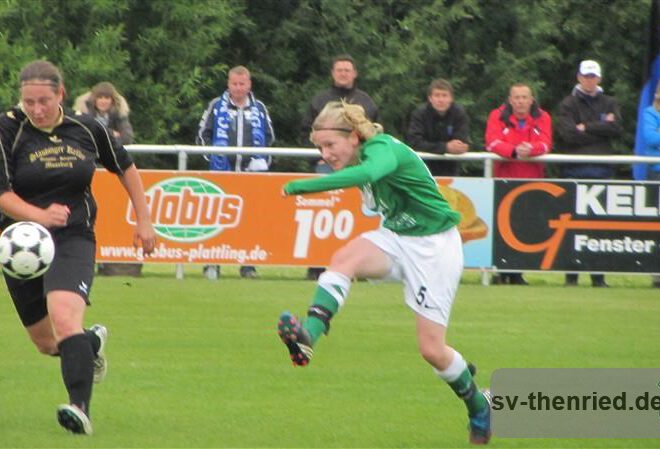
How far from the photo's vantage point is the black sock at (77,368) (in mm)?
8570

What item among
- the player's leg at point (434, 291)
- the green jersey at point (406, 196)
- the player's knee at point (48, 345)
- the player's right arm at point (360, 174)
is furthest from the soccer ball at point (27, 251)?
the player's leg at point (434, 291)

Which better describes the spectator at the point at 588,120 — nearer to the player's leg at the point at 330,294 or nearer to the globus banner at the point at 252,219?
the globus banner at the point at 252,219

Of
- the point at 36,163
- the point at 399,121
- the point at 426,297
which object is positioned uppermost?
the point at 36,163

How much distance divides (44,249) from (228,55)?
21.4m

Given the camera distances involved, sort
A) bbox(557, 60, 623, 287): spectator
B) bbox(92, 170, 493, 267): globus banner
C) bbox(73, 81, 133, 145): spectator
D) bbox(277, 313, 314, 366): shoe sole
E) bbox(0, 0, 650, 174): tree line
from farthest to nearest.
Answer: bbox(0, 0, 650, 174): tree line
bbox(557, 60, 623, 287): spectator
bbox(73, 81, 133, 145): spectator
bbox(92, 170, 493, 267): globus banner
bbox(277, 313, 314, 366): shoe sole

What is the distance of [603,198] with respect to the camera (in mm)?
16812

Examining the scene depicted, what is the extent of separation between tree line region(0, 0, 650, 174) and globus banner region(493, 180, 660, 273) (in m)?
10.7

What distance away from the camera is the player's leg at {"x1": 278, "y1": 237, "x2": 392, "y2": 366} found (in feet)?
25.6

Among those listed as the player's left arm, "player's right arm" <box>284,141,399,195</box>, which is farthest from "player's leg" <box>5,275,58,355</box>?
"player's right arm" <box>284,141,399,195</box>

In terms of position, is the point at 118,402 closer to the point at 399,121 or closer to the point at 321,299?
the point at 321,299

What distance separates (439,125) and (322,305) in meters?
9.23

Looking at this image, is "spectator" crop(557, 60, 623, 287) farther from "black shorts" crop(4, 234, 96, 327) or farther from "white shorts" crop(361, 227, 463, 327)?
"black shorts" crop(4, 234, 96, 327)

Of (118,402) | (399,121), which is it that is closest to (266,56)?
(399,121)

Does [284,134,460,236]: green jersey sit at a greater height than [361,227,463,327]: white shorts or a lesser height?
greater
